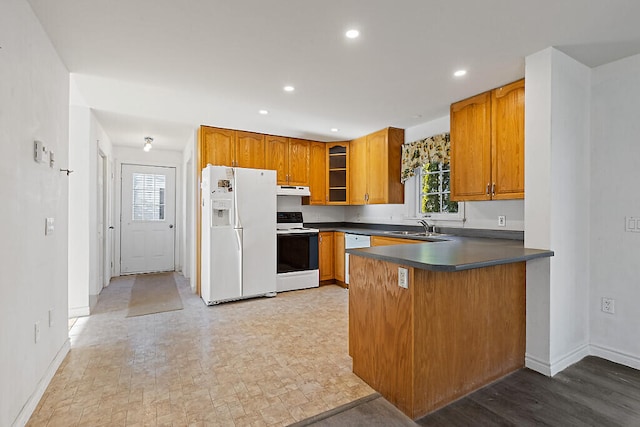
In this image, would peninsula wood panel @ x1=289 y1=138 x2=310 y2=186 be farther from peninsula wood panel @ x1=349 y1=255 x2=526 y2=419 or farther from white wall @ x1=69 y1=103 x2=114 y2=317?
peninsula wood panel @ x1=349 y1=255 x2=526 y2=419

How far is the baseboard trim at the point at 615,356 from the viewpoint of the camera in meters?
2.35

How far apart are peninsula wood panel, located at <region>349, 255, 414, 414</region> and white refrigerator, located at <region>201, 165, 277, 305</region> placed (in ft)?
7.08

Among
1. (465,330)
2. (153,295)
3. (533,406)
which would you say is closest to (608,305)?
Result: (533,406)

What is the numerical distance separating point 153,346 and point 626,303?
12.5ft

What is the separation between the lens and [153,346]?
2.71 m

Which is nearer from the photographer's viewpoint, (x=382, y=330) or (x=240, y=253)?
(x=382, y=330)

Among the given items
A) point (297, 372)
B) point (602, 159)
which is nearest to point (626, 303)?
point (602, 159)

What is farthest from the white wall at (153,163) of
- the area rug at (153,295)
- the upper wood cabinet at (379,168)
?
the upper wood cabinet at (379,168)

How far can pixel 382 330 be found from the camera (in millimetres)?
1985

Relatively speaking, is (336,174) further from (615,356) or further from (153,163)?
(615,356)

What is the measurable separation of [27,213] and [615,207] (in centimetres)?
407

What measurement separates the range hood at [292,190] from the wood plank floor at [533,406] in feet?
10.7

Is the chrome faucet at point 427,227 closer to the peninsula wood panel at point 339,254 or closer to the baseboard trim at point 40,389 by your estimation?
the peninsula wood panel at point 339,254

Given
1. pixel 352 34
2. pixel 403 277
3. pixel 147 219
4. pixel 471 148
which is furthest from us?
pixel 147 219
